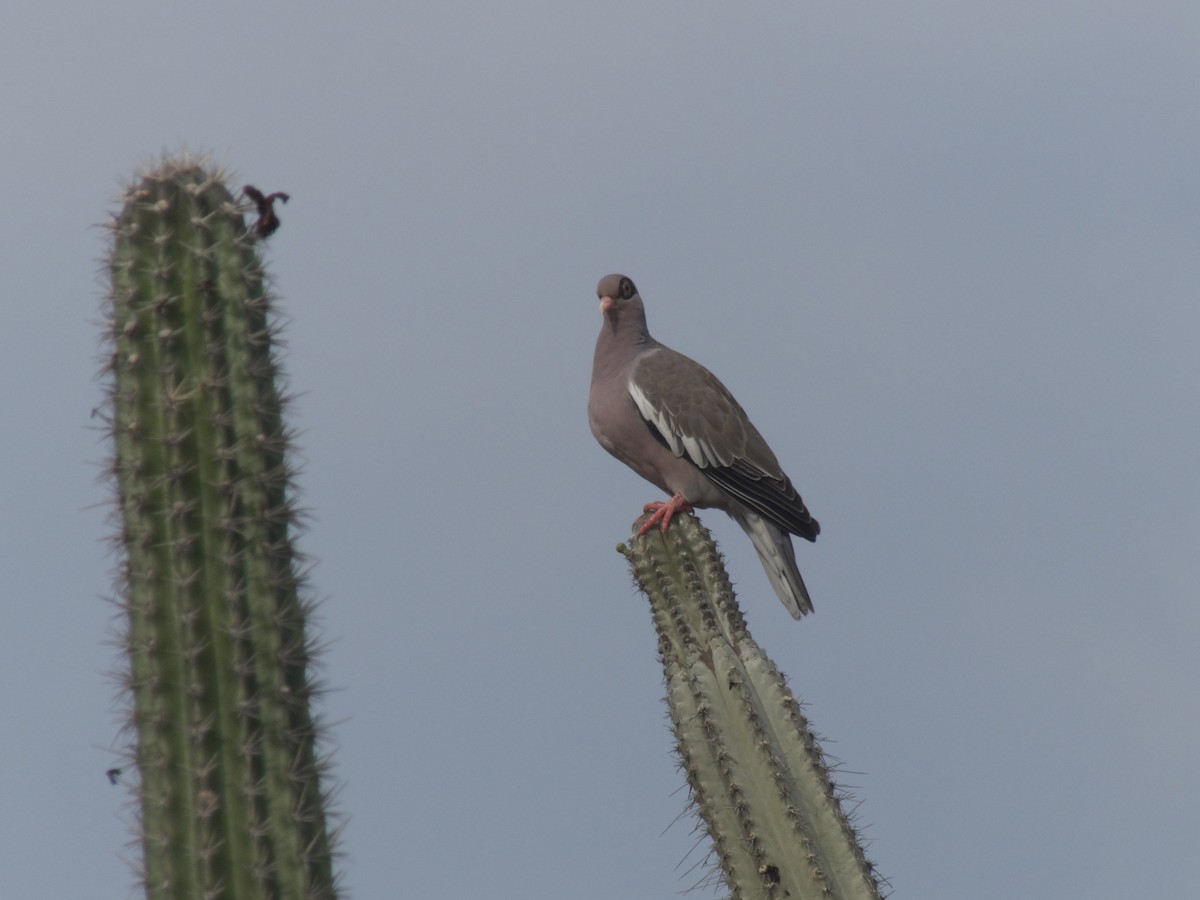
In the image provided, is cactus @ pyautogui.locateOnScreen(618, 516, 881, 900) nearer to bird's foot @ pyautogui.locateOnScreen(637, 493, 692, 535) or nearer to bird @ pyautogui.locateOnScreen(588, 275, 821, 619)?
bird's foot @ pyautogui.locateOnScreen(637, 493, 692, 535)

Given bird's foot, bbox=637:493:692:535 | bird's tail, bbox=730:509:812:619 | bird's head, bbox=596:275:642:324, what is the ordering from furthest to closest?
bird's head, bbox=596:275:642:324 → bird's tail, bbox=730:509:812:619 → bird's foot, bbox=637:493:692:535

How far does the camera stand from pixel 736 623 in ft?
17.8

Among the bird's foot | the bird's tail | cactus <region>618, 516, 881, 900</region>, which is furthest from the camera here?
→ the bird's tail

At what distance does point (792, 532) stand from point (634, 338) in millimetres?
1646

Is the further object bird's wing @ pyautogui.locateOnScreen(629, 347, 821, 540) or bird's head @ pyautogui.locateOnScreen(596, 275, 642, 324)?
bird's head @ pyautogui.locateOnScreen(596, 275, 642, 324)

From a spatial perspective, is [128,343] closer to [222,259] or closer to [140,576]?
[222,259]

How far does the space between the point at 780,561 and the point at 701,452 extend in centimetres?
76

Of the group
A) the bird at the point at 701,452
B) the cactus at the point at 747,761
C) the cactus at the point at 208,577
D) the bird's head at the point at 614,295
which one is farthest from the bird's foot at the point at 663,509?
the cactus at the point at 208,577

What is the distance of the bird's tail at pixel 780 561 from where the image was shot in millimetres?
8016

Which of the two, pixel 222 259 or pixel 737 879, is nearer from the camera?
pixel 222 259

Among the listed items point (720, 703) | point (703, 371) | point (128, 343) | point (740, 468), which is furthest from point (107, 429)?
point (703, 371)

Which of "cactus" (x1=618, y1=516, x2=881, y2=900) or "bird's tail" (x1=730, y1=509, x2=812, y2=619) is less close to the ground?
"bird's tail" (x1=730, y1=509, x2=812, y2=619)

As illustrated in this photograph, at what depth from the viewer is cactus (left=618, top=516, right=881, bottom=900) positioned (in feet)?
16.0

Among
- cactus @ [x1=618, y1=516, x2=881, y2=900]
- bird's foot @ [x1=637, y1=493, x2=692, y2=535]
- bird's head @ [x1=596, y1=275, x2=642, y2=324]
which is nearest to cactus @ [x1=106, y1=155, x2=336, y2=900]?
cactus @ [x1=618, y1=516, x2=881, y2=900]
